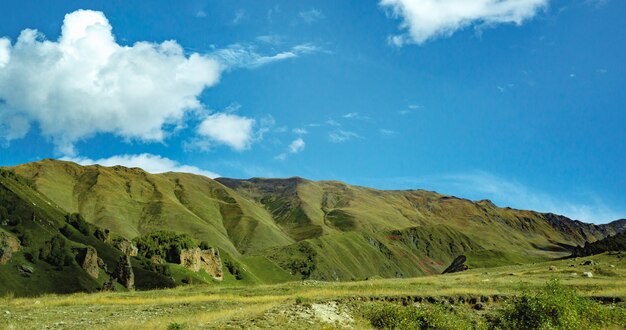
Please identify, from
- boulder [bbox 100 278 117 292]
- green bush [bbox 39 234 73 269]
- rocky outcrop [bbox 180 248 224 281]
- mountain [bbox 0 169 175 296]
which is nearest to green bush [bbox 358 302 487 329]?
mountain [bbox 0 169 175 296]

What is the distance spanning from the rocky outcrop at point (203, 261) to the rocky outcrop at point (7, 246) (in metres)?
57.6

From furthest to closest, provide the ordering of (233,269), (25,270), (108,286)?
(233,269)
(108,286)
(25,270)

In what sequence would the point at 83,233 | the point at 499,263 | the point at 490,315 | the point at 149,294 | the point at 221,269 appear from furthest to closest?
the point at 499,263 < the point at 221,269 < the point at 83,233 < the point at 149,294 < the point at 490,315

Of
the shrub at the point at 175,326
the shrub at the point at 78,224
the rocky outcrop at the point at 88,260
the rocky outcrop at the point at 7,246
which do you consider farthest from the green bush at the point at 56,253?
the shrub at the point at 175,326

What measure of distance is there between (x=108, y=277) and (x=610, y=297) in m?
84.8

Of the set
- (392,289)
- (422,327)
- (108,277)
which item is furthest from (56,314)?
(108,277)

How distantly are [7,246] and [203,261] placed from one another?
68183mm

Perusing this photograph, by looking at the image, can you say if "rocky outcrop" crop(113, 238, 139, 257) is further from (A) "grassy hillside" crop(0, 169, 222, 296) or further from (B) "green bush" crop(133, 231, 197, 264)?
(B) "green bush" crop(133, 231, 197, 264)

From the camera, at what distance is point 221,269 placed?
143125 millimetres

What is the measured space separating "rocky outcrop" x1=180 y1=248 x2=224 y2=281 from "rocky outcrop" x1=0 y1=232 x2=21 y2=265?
189 ft

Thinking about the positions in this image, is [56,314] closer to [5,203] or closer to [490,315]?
[490,315]

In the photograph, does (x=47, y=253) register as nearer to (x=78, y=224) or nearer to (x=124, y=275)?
(x=124, y=275)

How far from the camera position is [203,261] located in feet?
452

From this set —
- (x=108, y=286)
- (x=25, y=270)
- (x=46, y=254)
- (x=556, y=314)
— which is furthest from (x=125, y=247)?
(x=556, y=314)
